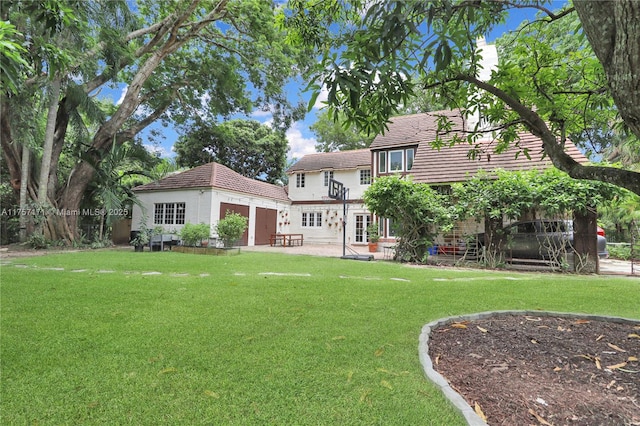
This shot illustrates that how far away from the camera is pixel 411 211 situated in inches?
445

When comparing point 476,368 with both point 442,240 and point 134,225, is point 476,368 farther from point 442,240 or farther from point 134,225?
point 134,225

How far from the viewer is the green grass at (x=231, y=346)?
212 cm

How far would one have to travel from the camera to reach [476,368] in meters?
2.75

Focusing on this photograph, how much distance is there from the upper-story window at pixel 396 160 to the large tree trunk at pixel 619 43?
17.2 m

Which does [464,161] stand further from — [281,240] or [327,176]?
[281,240]

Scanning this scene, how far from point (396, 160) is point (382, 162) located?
0.91m

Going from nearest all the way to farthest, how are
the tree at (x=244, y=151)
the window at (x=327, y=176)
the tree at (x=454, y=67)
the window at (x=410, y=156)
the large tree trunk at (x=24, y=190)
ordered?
the tree at (x=454, y=67) < the large tree trunk at (x=24, y=190) < the window at (x=410, y=156) < the window at (x=327, y=176) < the tree at (x=244, y=151)

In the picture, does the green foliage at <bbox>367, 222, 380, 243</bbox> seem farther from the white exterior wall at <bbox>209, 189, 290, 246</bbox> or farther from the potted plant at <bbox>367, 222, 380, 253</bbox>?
the white exterior wall at <bbox>209, 189, 290, 246</bbox>

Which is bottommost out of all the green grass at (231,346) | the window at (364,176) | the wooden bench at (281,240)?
the green grass at (231,346)

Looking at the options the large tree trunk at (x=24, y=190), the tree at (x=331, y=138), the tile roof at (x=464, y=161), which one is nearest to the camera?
the tile roof at (x=464, y=161)

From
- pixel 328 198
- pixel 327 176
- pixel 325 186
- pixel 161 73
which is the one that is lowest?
pixel 328 198

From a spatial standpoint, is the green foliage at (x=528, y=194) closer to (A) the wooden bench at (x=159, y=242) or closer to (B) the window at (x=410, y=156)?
(B) the window at (x=410, y=156)

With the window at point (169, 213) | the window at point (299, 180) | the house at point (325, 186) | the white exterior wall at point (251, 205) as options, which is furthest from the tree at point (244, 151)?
the window at point (169, 213)

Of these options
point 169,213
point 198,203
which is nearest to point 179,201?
point 169,213
